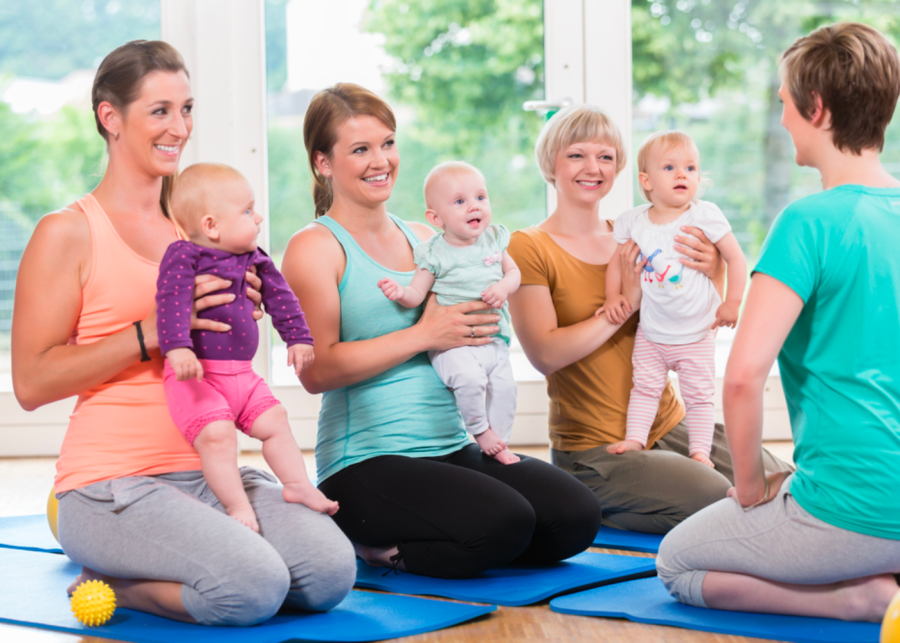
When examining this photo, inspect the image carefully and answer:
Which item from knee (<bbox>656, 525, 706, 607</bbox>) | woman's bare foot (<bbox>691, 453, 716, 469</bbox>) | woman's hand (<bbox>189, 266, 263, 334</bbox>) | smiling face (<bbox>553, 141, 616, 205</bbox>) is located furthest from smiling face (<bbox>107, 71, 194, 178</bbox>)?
woman's bare foot (<bbox>691, 453, 716, 469</bbox>)

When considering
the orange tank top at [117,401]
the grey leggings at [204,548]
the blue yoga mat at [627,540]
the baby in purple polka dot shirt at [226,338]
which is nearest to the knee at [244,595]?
the grey leggings at [204,548]

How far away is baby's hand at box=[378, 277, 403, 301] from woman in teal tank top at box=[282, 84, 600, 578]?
1.8 inches

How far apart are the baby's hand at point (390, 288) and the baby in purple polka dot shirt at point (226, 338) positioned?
10.1 inches

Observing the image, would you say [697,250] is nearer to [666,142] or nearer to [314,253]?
[666,142]

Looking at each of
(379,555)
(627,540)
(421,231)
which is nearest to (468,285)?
(421,231)

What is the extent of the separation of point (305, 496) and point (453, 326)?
486 mm

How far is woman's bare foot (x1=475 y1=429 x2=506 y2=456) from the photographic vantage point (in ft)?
6.44

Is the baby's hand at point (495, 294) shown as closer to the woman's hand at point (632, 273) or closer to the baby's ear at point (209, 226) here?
the woman's hand at point (632, 273)

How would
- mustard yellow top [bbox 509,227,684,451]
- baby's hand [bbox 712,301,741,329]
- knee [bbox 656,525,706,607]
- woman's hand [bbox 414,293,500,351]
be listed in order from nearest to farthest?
knee [bbox 656,525,706,607] → woman's hand [bbox 414,293,500,351] → baby's hand [bbox 712,301,741,329] → mustard yellow top [bbox 509,227,684,451]

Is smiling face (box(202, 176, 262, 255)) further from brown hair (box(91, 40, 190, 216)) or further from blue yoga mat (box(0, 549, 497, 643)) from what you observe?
blue yoga mat (box(0, 549, 497, 643))

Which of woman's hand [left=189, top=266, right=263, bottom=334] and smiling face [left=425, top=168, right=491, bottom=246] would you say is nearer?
woman's hand [left=189, top=266, right=263, bottom=334]

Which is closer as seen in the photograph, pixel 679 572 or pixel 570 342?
pixel 679 572

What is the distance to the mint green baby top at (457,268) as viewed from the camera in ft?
6.43

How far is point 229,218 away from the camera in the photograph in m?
1.63
